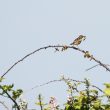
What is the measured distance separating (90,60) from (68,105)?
2.45 feet

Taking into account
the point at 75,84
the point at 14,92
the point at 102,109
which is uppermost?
the point at 75,84

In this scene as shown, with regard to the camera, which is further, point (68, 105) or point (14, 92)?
point (68, 105)

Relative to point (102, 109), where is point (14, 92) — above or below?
above

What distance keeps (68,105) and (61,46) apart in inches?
27.0

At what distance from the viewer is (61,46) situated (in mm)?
2541

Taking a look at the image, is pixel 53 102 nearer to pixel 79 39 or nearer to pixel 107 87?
pixel 107 87

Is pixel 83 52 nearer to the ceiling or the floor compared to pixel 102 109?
nearer to the ceiling

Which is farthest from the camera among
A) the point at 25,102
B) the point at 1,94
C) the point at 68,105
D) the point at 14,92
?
the point at 25,102

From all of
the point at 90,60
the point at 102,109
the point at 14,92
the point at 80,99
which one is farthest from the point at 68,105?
the point at 90,60

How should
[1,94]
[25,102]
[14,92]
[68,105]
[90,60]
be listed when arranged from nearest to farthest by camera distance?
[90,60] → [1,94] → [14,92] → [68,105] → [25,102]

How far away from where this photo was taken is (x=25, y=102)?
318cm

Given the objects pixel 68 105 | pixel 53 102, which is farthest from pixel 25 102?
pixel 68 105

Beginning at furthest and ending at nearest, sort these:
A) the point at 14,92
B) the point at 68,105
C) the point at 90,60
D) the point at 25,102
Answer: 1. the point at 25,102
2. the point at 68,105
3. the point at 14,92
4. the point at 90,60

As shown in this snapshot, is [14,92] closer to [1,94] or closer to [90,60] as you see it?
[1,94]
